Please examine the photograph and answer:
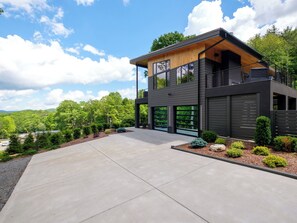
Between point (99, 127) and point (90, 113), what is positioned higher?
point (90, 113)

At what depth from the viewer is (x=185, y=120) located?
38.2 feet

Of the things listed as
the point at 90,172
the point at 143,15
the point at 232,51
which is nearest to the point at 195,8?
the point at 143,15

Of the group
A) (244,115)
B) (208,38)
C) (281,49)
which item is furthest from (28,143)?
(281,49)

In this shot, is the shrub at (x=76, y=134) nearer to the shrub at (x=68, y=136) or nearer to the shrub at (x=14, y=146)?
the shrub at (x=68, y=136)

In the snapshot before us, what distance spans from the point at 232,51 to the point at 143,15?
7912 mm

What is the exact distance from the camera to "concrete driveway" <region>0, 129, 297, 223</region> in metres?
2.50

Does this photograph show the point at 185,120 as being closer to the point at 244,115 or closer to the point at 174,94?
the point at 174,94

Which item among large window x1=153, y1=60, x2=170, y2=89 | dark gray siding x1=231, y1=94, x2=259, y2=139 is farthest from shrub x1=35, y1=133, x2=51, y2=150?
dark gray siding x1=231, y1=94, x2=259, y2=139

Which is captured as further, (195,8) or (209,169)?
(195,8)

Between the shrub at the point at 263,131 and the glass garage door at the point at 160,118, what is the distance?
728 cm

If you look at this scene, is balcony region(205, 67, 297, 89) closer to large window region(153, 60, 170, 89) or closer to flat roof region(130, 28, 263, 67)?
flat roof region(130, 28, 263, 67)

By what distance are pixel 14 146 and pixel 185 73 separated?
12.2 metres

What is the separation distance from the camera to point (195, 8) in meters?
15.3

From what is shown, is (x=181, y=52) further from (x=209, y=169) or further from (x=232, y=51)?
(x=209, y=169)
